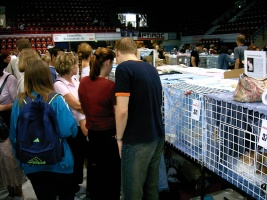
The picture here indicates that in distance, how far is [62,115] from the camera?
6.71 feet

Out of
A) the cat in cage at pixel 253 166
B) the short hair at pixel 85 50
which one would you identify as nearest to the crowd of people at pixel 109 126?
the cat in cage at pixel 253 166

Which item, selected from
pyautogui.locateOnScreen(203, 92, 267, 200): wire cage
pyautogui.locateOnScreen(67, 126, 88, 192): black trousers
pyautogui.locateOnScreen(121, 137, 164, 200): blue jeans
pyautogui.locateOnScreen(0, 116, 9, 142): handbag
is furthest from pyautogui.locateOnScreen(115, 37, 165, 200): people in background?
pyautogui.locateOnScreen(0, 116, 9, 142): handbag

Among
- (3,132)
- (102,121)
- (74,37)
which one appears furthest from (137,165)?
(74,37)

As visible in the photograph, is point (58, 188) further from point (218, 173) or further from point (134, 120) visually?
point (218, 173)

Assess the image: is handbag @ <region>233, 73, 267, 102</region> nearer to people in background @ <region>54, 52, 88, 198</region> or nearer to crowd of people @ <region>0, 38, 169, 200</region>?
crowd of people @ <region>0, 38, 169, 200</region>

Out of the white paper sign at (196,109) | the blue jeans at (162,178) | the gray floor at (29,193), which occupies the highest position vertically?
the white paper sign at (196,109)

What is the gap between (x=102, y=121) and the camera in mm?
2334

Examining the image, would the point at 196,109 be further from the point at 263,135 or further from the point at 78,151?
the point at 78,151

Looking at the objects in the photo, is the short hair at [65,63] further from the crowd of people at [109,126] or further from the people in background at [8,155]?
the people in background at [8,155]

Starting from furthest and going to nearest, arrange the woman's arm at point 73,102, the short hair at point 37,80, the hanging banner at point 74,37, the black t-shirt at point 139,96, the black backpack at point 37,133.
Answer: the hanging banner at point 74,37 → the woman's arm at point 73,102 → the short hair at point 37,80 → the black backpack at point 37,133 → the black t-shirt at point 139,96

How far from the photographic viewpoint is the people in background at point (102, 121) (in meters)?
2.29

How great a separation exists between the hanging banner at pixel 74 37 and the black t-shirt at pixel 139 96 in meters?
14.2

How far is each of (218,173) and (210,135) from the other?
239mm

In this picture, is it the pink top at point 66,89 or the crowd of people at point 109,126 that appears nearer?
the crowd of people at point 109,126
